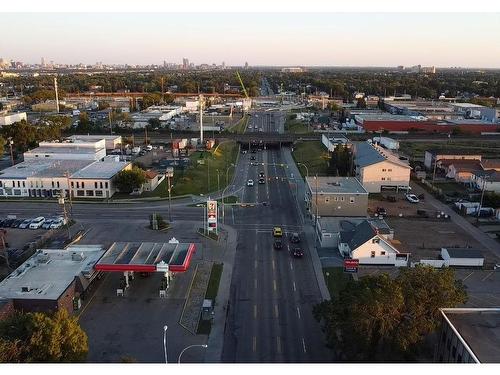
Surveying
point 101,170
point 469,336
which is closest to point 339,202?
point 469,336

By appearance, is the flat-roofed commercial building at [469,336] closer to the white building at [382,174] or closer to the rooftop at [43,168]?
the white building at [382,174]

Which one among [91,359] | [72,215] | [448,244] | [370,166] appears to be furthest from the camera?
[370,166]

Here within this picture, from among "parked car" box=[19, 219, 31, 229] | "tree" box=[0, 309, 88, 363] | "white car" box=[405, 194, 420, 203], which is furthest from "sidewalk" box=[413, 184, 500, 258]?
"parked car" box=[19, 219, 31, 229]

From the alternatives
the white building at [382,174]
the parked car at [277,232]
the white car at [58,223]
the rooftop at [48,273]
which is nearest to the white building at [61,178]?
the white car at [58,223]

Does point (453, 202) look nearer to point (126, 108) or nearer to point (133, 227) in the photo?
point (133, 227)

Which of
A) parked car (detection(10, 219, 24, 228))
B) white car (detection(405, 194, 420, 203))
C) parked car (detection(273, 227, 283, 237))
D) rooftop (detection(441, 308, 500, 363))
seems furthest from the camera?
white car (detection(405, 194, 420, 203))

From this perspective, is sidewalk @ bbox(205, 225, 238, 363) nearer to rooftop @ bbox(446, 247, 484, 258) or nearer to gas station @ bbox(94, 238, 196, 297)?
gas station @ bbox(94, 238, 196, 297)

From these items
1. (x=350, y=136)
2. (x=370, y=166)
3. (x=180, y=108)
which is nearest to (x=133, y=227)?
(x=370, y=166)
